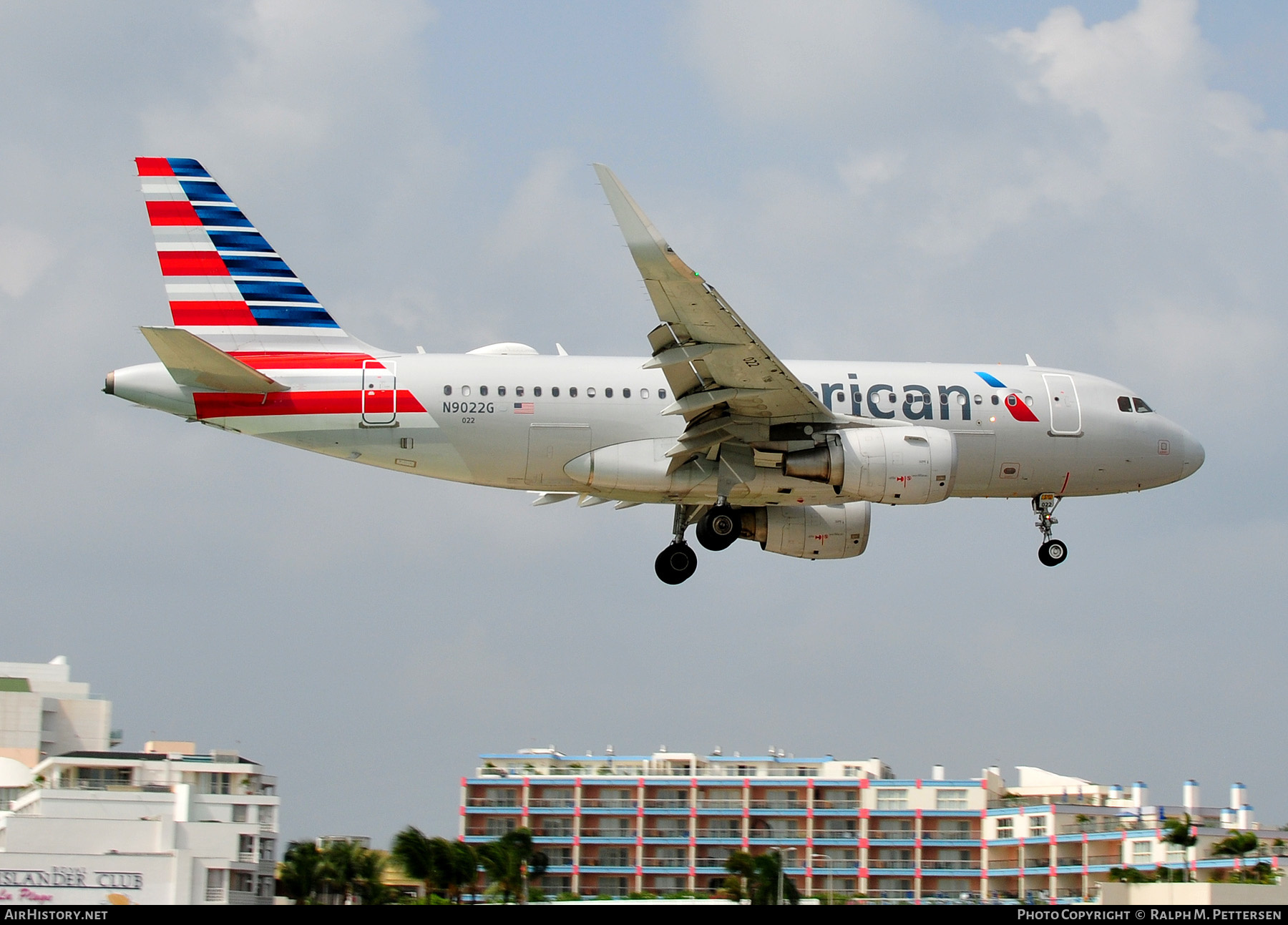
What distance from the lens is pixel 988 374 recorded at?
101ft

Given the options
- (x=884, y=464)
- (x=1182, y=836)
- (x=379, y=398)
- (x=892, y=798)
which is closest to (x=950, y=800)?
(x=892, y=798)

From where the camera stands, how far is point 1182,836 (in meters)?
42.0

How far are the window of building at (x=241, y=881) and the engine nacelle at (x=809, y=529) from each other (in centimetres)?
1269

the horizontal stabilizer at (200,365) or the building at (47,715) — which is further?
the building at (47,715)

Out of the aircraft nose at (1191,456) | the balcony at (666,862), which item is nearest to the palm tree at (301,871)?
the balcony at (666,862)

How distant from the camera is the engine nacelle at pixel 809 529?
31359 mm

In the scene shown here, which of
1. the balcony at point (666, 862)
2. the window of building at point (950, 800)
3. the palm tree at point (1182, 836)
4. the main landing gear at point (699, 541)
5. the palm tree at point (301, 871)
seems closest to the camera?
the main landing gear at point (699, 541)

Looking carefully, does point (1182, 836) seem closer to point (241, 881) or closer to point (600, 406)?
point (600, 406)

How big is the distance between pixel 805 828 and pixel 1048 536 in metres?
21.5

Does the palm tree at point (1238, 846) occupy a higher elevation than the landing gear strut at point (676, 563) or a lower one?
lower

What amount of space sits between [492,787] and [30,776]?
1387 centimetres

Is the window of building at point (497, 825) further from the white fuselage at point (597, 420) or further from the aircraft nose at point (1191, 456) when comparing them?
the aircraft nose at point (1191, 456)

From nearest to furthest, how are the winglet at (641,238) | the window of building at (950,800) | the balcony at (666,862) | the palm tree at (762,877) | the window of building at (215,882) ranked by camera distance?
the winglet at (641,238) → the window of building at (215,882) → the palm tree at (762,877) → the balcony at (666,862) → the window of building at (950,800)
